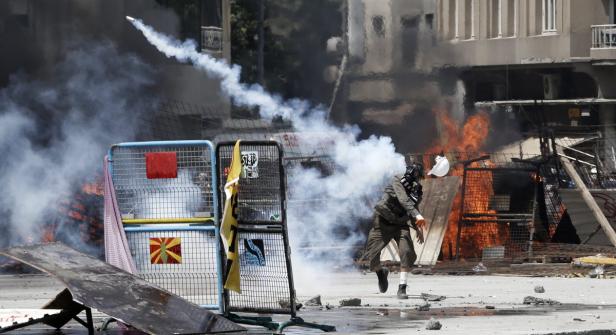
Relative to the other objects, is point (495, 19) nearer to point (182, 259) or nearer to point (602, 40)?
point (602, 40)

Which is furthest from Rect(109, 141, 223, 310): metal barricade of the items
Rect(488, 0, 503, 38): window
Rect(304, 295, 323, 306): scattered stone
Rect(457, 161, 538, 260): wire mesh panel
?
Rect(488, 0, 503, 38): window

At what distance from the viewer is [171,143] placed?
1254 cm

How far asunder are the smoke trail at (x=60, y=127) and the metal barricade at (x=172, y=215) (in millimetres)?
10491

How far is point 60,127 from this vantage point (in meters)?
30.2

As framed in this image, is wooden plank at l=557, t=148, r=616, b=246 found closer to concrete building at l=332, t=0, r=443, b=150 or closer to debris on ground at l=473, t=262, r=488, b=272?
debris on ground at l=473, t=262, r=488, b=272

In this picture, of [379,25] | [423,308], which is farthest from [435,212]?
[379,25]

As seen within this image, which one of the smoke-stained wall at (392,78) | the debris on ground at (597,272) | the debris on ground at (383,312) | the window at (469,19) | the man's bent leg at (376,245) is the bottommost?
the debris on ground at (597,272)

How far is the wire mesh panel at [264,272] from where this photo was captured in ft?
39.8

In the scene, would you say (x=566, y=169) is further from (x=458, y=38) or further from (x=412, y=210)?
(x=458, y=38)

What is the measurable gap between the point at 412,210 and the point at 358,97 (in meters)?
16.2

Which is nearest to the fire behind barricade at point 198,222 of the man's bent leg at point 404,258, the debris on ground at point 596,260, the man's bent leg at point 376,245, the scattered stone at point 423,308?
the scattered stone at point 423,308

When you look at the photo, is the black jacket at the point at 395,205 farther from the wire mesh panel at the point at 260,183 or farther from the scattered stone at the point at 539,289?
the wire mesh panel at the point at 260,183

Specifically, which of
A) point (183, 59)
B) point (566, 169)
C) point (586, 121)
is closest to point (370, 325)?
point (566, 169)

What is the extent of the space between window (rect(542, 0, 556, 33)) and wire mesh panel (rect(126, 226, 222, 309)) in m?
35.4
